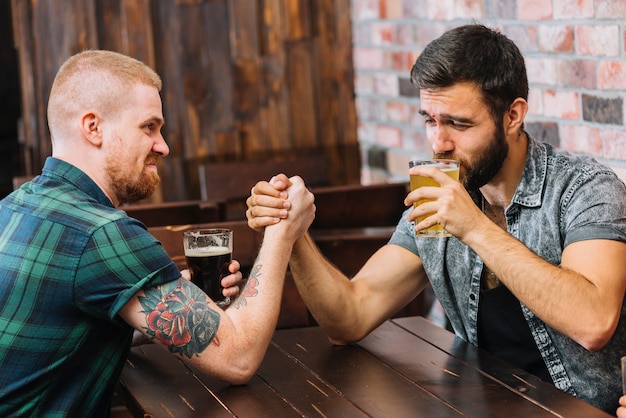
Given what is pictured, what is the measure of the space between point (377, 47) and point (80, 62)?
2.41 m

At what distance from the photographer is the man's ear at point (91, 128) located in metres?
1.93

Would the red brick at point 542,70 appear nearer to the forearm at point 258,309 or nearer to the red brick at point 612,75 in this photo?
the red brick at point 612,75

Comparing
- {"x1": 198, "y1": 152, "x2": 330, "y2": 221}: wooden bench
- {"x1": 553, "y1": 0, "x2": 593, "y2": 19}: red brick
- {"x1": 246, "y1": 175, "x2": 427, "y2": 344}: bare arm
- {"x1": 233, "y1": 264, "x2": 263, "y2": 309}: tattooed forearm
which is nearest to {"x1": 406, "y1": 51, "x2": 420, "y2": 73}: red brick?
{"x1": 198, "y1": 152, "x2": 330, "y2": 221}: wooden bench

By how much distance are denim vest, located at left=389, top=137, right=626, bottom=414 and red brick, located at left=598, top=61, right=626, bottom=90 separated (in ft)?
1.69

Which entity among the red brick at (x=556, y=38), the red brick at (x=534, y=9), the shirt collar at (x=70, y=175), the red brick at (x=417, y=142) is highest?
the red brick at (x=534, y=9)

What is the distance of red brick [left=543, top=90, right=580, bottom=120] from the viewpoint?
9.25 feet

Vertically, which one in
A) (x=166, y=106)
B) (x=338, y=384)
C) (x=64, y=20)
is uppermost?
(x=64, y=20)

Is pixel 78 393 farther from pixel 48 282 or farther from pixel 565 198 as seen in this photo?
pixel 565 198

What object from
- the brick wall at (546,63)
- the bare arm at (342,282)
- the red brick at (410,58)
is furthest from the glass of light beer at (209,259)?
the red brick at (410,58)

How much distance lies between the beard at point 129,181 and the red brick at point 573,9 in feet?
4.40

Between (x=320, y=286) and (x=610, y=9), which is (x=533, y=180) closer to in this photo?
(x=320, y=286)

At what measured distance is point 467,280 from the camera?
2.20m

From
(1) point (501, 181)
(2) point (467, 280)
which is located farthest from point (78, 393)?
(1) point (501, 181)

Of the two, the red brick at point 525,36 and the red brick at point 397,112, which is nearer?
the red brick at point 525,36
